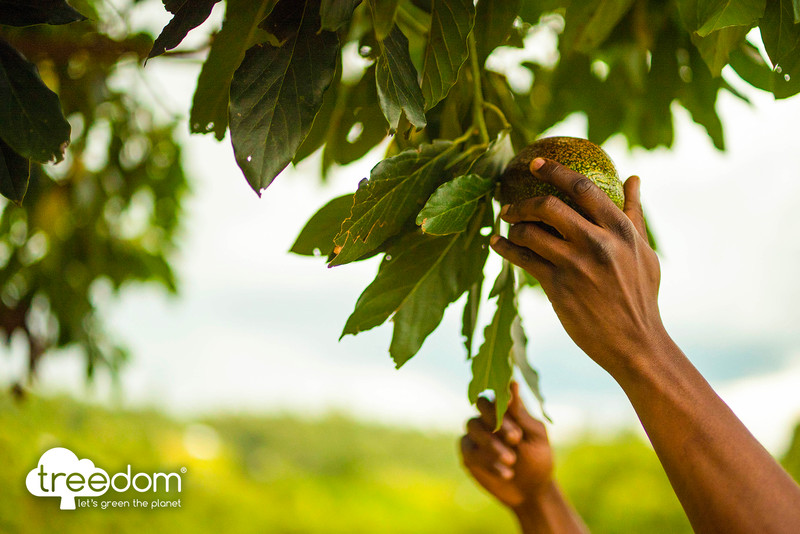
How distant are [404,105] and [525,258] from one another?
0.58 feet

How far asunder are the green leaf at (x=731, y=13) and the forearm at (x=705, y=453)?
0.28 meters

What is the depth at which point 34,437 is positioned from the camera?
8.57 ft

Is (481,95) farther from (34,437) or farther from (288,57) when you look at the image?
(34,437)

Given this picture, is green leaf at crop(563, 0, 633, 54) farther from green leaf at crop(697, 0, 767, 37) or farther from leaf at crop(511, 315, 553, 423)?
leaf at crop(511, 315, 553, 423)

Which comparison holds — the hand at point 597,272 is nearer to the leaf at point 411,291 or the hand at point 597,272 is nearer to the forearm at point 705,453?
the forearm at point 705,453

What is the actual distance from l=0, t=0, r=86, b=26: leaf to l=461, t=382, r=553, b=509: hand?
743 mm

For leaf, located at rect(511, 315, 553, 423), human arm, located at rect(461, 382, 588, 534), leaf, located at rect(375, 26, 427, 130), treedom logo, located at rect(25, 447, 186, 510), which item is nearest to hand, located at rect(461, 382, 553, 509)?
human arm, located at rect(461, 382, 588, 534)

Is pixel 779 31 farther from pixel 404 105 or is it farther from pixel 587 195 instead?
pixel 404 105

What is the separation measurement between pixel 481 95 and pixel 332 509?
301 centimetres

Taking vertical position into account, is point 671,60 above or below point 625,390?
above

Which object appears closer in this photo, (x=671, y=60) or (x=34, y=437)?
(x=671, y=60)

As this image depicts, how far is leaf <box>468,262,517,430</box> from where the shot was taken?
76cm

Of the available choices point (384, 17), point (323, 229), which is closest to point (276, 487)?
point (323, 229)

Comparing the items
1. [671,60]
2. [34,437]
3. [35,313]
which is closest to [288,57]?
[671,60]
